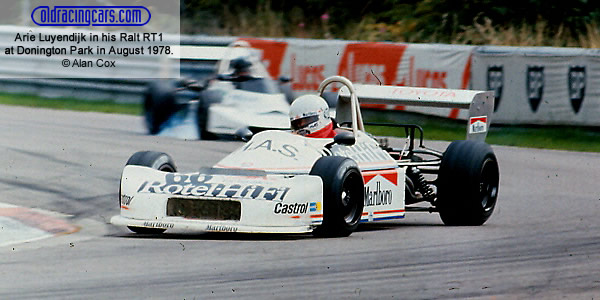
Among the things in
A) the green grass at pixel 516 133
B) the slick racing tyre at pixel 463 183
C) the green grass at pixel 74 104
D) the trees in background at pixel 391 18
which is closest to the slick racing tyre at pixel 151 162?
the slick racing tyre at pixel 463 183

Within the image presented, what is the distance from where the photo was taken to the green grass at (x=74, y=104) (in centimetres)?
2198

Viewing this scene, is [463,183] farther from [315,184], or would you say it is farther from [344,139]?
[315,184]

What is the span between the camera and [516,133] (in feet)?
61.2

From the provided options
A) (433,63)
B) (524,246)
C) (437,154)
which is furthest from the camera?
(433,63)

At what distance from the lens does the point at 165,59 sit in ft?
73.4

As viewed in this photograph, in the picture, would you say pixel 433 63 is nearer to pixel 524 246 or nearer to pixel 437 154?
pixel 437 154

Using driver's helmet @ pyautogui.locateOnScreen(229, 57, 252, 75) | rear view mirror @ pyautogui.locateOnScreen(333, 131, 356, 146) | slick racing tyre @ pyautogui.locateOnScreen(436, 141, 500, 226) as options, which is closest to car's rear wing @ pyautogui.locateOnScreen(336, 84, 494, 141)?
slick racing tyre @ pyautogui.locateOnScreen(436, 141, 500, 226)

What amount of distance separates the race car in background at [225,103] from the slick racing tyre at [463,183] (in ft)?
21.5

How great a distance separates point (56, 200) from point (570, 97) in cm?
926

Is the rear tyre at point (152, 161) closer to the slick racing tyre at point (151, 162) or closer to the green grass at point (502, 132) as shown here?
the slick racing tyre at point (151, 162)

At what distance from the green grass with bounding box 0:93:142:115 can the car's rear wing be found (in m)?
10.5

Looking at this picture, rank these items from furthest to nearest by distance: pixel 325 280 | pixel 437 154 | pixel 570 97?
1. pixel 570 97
2. pixel 437 154
3. pixel 325 280

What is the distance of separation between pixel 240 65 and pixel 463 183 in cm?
795

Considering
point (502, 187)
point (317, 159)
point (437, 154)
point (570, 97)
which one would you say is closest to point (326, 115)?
point (317, 159)
